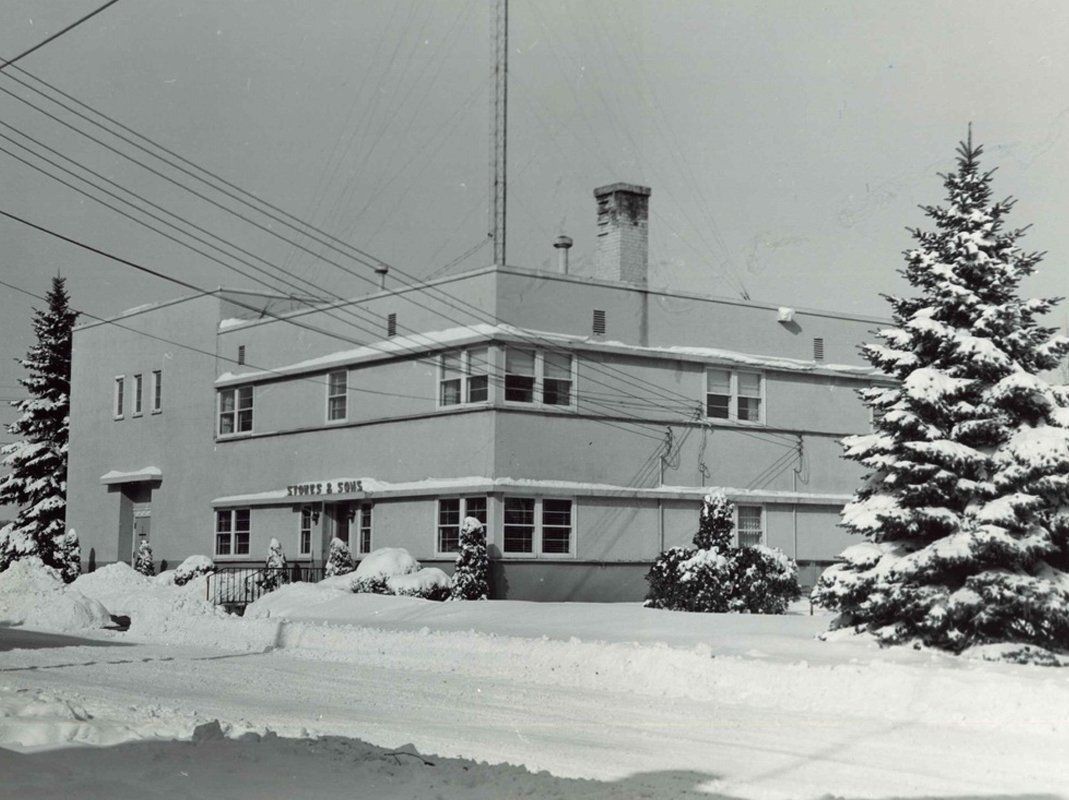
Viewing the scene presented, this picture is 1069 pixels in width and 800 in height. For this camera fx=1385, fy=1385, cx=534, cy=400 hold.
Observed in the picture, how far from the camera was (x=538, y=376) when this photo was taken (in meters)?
32.7

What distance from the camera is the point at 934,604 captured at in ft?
59.3

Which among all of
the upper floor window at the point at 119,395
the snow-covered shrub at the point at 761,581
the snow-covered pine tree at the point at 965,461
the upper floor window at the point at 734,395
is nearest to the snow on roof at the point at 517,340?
the upper floor window at the point at 734,395

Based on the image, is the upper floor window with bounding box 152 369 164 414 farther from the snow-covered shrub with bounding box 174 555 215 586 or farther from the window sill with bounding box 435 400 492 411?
the window sill with bounding box 435 400 492 411

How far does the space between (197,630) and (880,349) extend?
12934 mm

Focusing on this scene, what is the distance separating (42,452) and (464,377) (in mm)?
27888

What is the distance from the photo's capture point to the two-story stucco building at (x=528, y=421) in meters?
32.3

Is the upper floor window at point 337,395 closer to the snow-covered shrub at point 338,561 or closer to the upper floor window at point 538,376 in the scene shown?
the snow-covered shrub at point 338,561

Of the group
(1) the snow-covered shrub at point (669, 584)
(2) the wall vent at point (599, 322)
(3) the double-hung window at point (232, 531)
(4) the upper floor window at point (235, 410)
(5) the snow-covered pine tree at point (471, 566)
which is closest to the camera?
(1) the snow-covered shrub at point (669, 584)

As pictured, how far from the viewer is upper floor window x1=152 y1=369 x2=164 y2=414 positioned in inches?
1786

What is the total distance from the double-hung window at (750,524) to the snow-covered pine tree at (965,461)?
15.6m

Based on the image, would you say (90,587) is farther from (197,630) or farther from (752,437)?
(752,437)

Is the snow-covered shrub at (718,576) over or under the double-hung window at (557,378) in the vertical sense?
under

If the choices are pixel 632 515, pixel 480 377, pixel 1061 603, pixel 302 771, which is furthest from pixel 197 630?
pixel 302 771

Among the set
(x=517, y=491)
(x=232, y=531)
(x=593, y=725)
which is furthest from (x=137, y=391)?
(x=593, y=725)
